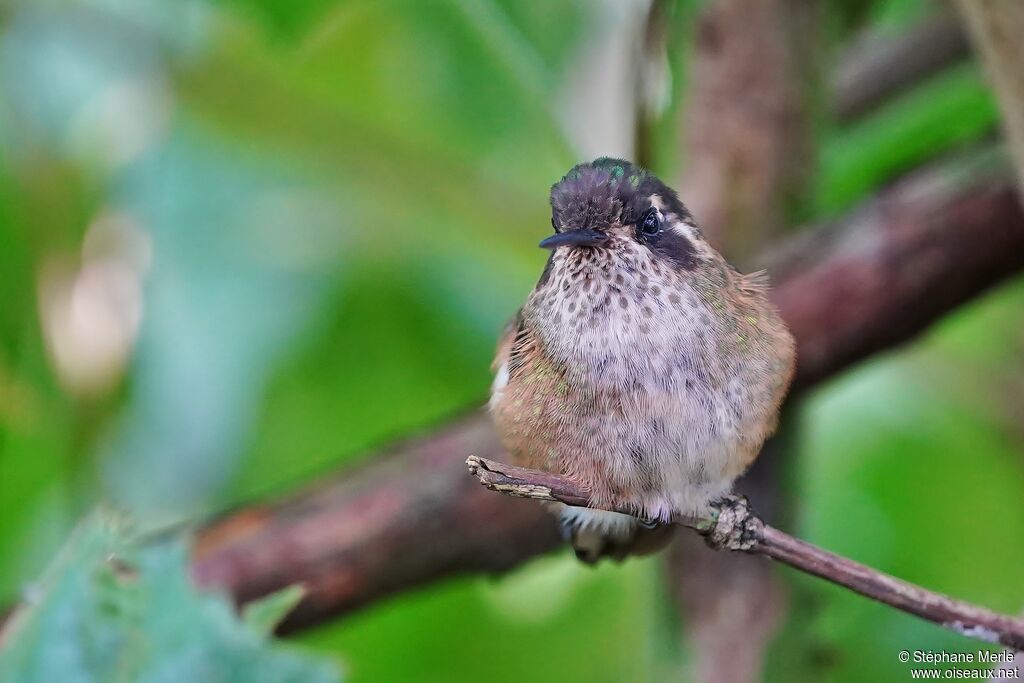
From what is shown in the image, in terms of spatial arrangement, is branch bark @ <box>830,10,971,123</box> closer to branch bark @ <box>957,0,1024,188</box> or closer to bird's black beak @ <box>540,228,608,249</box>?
branch bark @ <box>957,0,1024,188</box>

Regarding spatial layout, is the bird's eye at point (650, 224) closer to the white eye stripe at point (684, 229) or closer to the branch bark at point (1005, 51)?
the white eye stripe at point (684, 229)

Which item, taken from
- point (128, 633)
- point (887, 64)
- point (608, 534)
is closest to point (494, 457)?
point (608, 534)

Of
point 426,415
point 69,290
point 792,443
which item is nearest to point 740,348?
point 792,443

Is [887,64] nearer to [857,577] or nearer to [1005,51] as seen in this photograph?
[1005,51]

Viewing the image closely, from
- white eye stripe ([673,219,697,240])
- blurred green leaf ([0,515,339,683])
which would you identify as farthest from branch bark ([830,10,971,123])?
blurred green leaf ([0,515,339,683])

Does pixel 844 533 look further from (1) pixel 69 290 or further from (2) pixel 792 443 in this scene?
(1) pixel 69 290

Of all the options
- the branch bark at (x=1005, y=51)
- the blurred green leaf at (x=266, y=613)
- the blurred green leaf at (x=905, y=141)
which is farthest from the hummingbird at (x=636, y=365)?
the blurred green leaf at (x=905, y=141)
